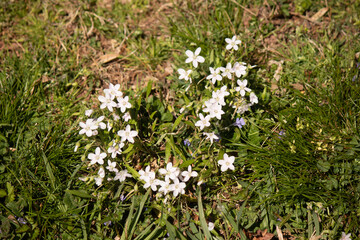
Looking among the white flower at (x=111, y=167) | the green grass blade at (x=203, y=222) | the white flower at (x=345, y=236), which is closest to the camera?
the white flower at (x=345, y=236)

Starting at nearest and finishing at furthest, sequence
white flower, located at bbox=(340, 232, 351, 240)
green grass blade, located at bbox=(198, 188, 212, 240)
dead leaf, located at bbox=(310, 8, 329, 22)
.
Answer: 1. white flower, located at bbox=(340, 232, 351, 240)
2. green grass blade, located at bbox=(198, 188, 212, 240)
3. dead leaf, located at bbox=(310, 8, 329, 22)

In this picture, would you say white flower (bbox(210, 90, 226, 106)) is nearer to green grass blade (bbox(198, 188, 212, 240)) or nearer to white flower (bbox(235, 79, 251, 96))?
white flower (bbox(235, 79, 251, 96))

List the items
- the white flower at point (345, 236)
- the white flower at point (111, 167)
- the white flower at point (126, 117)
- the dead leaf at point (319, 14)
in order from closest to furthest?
1. the white flower at point (345, 236)
2. the white flower at point (111, 167)
3. the white flower at point (126, 117)
4. the dead leaf at point (319, 14)

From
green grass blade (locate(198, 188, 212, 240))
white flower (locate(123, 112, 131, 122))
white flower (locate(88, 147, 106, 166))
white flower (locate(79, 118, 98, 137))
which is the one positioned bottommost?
green grass blade (locate(198, 188, 212, 240))

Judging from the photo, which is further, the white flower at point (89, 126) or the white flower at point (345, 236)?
the white flower at point (89, 126)

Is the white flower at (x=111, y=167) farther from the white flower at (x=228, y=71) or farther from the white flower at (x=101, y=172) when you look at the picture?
the white flower at (x=228, y=71)

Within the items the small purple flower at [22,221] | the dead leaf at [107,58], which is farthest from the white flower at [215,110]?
the small purple flower at [22,221]

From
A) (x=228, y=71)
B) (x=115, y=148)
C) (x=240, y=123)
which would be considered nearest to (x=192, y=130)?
(x=240, y=123)

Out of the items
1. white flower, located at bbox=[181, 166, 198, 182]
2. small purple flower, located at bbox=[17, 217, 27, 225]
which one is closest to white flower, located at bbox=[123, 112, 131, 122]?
white flower, located at bbox=[181, 166, 198, 182]

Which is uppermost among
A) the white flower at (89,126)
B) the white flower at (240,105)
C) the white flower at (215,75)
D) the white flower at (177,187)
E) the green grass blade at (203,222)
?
the white flower at (215,75)

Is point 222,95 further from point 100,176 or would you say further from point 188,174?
point 100,176
